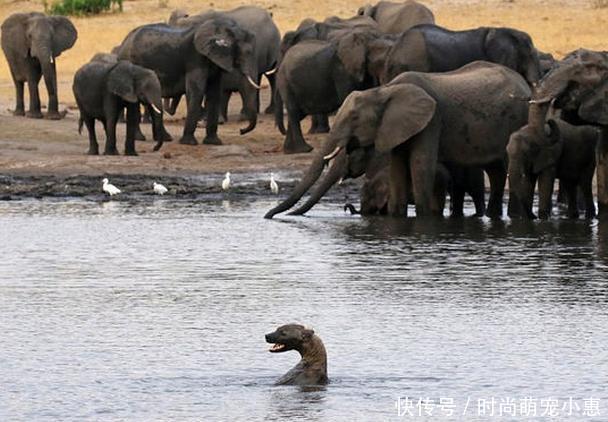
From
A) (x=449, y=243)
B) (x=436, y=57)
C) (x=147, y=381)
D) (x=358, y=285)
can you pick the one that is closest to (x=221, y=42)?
(x=436, y=57)

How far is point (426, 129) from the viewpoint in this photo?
19828mm

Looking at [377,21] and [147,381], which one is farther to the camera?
[377,21]

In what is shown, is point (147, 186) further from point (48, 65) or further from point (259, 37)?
point (259, 37)

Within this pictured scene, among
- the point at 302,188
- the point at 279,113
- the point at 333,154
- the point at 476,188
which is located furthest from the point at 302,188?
the point at 279,113

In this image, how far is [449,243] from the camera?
17.8 meters

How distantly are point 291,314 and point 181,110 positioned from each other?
1884 cm

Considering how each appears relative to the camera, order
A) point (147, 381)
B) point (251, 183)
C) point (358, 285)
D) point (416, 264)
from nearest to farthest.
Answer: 1. point (147, 381)
2. point (358, 285)
3. point (416, 264)
4. point (251, 183)

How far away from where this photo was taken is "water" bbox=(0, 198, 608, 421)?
11.2m

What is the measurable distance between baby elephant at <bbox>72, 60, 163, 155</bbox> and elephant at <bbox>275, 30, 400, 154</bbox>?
5.64ft

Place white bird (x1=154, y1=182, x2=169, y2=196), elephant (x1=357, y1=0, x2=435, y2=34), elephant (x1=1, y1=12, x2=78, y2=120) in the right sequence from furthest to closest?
elephant (x1=357, y1=0, x2=435, y2=34) < elephant (x1=1, y1=12, x2=78, y2=120) < white bird (x1=154, y1=182, x2=169, y2=196)

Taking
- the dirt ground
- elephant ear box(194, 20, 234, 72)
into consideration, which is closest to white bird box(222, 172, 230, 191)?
the dirt ground

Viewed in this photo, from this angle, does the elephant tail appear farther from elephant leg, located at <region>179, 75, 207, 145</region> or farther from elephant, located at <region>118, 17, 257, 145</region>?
elephant leg, located at <region>179, 75, 207, 145</region>

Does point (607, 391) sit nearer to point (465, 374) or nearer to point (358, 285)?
point (465, 374)

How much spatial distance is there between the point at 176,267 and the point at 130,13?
2603 centimetres
